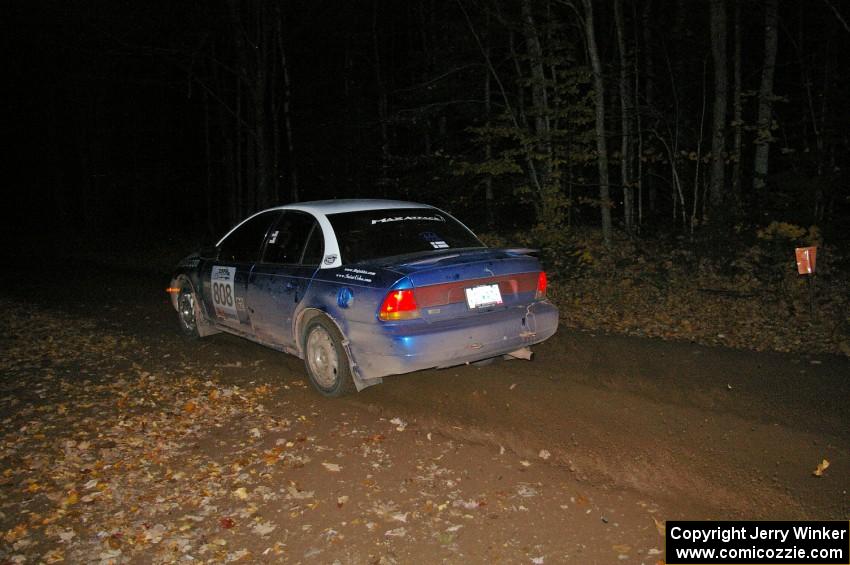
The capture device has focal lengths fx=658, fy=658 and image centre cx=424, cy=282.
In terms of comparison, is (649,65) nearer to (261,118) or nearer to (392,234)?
(261,118)

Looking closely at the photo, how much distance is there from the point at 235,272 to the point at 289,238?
40.5 inches

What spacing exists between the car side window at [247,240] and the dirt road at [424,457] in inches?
47.4

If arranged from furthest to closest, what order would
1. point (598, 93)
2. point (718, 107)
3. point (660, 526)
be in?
point (718, 107) < point (598, 93) < point (660, 526)

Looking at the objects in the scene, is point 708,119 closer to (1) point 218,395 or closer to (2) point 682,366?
(2) point 682,366

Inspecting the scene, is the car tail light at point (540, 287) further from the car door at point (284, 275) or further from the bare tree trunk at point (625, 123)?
the bare tree trunk at point (625, 123)

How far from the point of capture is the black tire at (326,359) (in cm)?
568

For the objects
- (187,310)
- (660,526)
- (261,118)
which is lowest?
(660,526)

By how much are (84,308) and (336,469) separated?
8760mm

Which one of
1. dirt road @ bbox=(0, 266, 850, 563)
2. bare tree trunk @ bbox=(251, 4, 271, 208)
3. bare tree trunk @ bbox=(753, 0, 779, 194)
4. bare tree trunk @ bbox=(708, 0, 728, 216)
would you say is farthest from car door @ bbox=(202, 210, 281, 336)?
bare tree trunk @ bbox=(251, 4, 271, 208)

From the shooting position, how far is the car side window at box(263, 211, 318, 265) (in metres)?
6.28

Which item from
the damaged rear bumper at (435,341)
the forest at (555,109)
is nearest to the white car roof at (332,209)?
the damaged rear bumper at (435,341)

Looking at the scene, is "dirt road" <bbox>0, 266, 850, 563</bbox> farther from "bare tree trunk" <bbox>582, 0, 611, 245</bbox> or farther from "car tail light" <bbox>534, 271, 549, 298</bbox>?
"bare tree trunk" <bbox>582, 0, 611, 245</bbox>

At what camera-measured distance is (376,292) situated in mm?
5234

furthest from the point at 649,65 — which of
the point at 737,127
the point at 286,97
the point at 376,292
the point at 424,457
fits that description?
the point at 424,457
